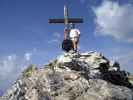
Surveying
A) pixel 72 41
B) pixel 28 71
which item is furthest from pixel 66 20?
pixel 28 71

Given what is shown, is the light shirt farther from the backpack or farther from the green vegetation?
the green vegetation

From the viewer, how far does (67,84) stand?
93.4 feet

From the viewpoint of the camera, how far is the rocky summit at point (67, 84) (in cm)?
2711

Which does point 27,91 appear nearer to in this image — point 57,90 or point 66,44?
point 57,90

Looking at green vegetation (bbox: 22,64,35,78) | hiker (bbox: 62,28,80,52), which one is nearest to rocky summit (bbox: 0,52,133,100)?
green vegetation (bbox: 22,64,35,78)

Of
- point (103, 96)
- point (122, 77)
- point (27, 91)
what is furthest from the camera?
point (122, 77)

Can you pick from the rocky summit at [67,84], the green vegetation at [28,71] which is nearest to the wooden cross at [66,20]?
the rocky summit at [67,84]

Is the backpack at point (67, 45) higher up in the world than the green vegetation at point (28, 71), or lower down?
higher up

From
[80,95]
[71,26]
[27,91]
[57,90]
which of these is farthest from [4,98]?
[71,26]

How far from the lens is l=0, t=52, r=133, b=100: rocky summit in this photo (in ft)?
88.9

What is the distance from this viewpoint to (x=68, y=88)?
1104 inches

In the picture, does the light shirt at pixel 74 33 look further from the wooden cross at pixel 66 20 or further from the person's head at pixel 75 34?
the wooden cross at pixel 66 20

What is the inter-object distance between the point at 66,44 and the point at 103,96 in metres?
9.43

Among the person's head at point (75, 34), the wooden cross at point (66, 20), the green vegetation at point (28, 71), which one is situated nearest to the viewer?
the green vegetation at point (28, 71)
